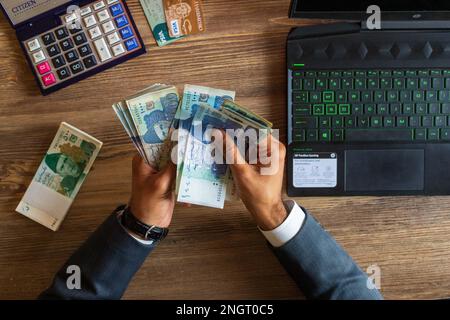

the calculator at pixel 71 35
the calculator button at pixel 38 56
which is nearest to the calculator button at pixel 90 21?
the calculator at pixel 71 35

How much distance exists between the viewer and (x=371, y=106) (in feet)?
2.97

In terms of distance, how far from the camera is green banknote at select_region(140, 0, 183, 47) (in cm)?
92

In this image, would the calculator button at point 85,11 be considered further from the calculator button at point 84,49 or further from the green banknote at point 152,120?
the green banknote at point 152,120

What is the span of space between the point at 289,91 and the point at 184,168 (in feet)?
0.80

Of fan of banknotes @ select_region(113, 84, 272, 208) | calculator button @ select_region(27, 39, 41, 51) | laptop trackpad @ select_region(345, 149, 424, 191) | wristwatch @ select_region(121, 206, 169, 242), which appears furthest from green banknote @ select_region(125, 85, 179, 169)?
laptop trackpad @ select_region(345, 149, 424, 191)

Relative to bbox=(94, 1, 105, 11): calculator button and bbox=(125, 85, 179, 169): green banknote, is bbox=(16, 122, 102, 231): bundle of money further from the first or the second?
bbox=(94, 1, 105, 11): calculator button

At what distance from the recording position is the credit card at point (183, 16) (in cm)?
92

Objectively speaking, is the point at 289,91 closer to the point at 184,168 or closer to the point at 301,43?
the point at 301,43

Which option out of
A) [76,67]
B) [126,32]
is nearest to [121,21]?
[126,32]

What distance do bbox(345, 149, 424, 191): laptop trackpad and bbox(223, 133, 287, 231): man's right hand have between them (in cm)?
14

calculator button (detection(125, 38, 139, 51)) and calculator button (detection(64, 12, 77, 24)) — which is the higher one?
calculator button (detection(64, 12, 77, 24))

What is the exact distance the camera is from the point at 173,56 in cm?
94

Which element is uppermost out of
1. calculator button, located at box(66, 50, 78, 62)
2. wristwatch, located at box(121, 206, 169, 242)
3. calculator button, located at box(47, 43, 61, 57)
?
calculator button, located at box(47, 43, 61, 57)
